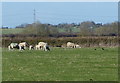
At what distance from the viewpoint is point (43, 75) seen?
17.0 m

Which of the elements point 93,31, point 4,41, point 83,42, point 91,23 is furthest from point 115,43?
point 91,23

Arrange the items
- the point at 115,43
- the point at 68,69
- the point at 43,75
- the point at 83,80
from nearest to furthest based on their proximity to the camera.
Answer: the point at 83,80
the point at 43,75
the point at 68,69
the point at 115,43

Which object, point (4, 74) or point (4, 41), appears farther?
point (4, 41)

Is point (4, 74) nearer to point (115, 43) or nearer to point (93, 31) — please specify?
point (115, 43)

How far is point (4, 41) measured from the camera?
212ft

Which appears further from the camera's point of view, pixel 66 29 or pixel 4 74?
pixel 66 29

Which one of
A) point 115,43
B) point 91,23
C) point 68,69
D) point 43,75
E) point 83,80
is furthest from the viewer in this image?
point 91,23

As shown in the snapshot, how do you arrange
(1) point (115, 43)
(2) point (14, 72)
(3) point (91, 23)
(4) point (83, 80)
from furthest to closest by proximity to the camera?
(3) point (91, 23), (1) point (115, 43), (2) point (14, 72), (4) point (83, 80)

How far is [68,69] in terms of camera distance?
768 inches

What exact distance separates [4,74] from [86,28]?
7786 centimetres

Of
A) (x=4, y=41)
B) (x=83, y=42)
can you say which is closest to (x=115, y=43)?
(x=83, y=42)

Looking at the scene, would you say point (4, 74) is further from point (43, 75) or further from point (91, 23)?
point (91, 23)

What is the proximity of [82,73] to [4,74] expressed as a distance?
3.17m

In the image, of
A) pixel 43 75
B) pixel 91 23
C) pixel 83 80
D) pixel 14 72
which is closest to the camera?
pixel 83 80
